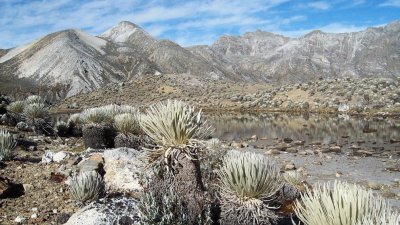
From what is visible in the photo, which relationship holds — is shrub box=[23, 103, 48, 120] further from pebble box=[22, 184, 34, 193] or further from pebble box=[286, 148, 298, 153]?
pebble box=[286, 148, 298, 153]

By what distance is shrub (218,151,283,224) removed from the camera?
571 cm

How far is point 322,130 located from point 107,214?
25710 millimetres

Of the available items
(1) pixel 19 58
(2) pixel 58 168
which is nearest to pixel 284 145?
(2) pixel 58 168

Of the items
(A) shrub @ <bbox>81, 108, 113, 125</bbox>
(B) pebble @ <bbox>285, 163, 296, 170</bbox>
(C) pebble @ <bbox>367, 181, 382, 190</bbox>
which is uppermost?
(A) shrub @ <bbox>81, 108, 113, 125</bbox>

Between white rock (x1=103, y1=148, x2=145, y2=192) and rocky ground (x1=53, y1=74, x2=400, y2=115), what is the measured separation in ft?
116

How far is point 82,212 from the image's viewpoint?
6.29 metres

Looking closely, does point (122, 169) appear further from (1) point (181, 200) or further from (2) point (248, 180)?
(2) point (248, 180)

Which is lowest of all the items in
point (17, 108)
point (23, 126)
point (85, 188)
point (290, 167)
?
point (290, 167)

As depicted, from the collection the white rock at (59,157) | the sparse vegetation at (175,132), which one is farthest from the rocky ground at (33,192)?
the sparse vegetation at (175,132)

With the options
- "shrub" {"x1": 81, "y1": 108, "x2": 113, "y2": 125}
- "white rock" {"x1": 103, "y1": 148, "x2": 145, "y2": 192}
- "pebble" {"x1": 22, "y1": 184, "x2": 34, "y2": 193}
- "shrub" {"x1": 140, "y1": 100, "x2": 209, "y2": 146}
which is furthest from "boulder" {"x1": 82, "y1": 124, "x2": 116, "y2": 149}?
"shrub" {"x1": 140, "y1": 100, "x2": 209, "y2": 146}

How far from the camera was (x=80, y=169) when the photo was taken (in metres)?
9.07

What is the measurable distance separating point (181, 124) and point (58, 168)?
5079mm

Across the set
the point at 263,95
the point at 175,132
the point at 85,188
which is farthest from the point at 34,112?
the point at 263,95

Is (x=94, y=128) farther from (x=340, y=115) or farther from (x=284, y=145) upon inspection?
(x=340, y=115)
